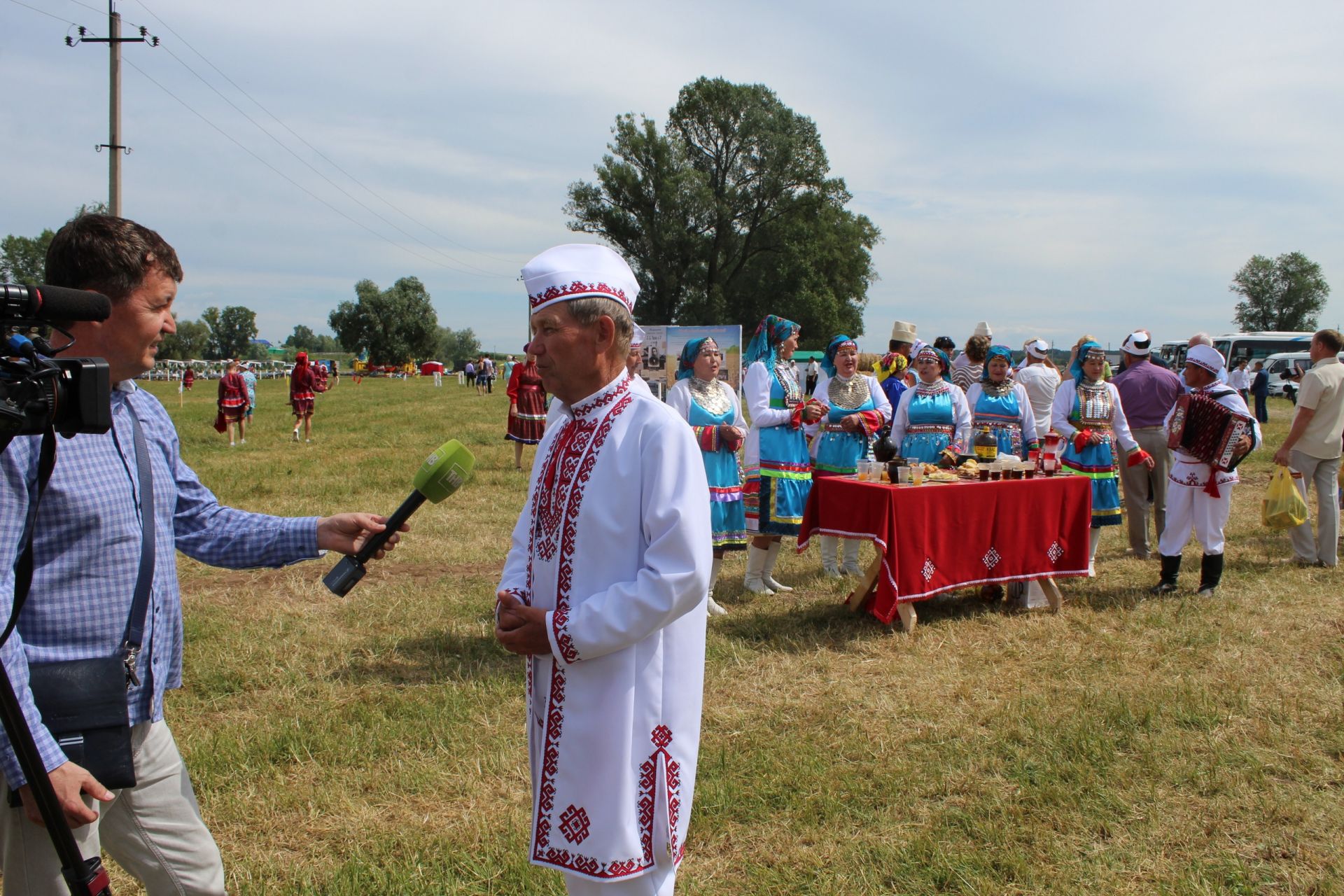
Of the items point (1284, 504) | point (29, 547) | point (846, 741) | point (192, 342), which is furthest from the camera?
point (192, 342)

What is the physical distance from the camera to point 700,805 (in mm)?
3902

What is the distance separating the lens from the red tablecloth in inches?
242

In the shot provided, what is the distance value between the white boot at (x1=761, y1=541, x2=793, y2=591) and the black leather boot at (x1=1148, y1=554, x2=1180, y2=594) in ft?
9.86

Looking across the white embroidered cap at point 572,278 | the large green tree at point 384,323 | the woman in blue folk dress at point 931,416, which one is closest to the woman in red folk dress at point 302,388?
the woman in blue folk dress at point 931,416

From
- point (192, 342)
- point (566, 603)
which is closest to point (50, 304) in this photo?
point (566, 603)

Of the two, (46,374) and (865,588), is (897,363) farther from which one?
(46,374)

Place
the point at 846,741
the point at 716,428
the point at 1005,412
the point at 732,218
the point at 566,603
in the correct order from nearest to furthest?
the point at 566,603 < the point at 846,741 < the point at 716,428 < the point at 1005,412 < the point at 732,218

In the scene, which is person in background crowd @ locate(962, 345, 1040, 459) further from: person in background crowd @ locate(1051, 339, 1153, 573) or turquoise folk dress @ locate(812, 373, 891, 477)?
turquoise folk dress @ locate(812, 373, 891, 477)

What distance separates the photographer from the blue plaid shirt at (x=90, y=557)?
1.71 m

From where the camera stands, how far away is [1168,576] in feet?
24.2

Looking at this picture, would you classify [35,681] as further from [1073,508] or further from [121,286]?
[1073,508]

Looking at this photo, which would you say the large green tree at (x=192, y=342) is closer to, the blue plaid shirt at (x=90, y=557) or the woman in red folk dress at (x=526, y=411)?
the woman in red folk dress at (x=526, y=411)

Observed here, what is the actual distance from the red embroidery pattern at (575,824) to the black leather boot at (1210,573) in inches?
271

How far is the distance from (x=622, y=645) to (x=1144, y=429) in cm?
841
